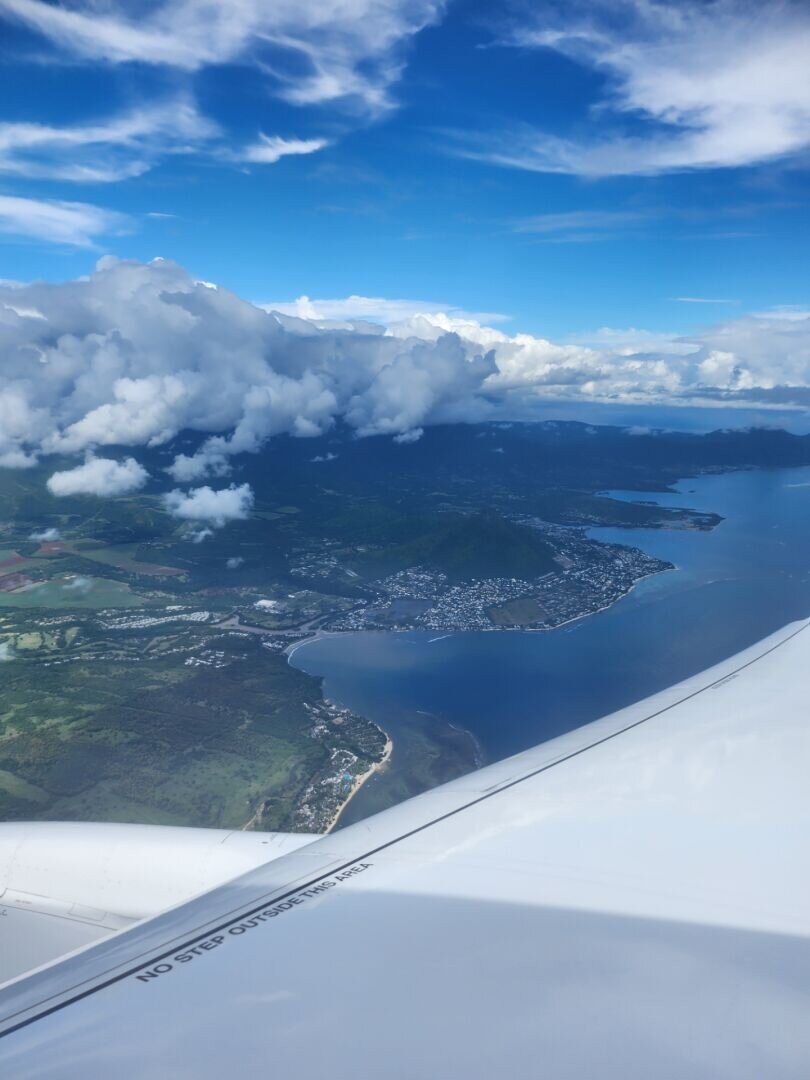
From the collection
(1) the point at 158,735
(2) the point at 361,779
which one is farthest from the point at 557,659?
(1) the point at 158,735

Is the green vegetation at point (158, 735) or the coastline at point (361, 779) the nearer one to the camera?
the coastline at point (361, 779)

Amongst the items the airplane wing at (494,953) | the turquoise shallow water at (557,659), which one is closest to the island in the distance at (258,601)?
the turquoise shallow water at (557,659)

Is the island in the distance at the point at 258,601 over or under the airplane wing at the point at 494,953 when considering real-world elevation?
under

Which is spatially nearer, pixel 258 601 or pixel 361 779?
pixel 361 779

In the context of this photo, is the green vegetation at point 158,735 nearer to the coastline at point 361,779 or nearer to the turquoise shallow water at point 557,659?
the coastline at point 361,779

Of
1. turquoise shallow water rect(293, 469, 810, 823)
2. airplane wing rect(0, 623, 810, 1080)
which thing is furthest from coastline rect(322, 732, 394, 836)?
airplane wing rect(0, 623, 810, 1080)

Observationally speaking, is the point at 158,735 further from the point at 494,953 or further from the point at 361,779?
the point at 494,953
